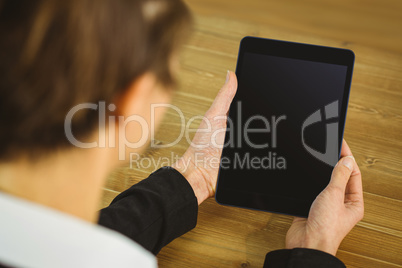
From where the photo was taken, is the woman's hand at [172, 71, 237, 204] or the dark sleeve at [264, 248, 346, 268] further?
the woman's hand at [172, 71, 237, 204]

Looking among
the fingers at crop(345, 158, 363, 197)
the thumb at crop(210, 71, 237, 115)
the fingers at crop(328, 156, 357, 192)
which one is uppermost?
the thumb at crop(210, 71, 237, 115)

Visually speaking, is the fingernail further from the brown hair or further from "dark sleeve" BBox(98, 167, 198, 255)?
the brown hair

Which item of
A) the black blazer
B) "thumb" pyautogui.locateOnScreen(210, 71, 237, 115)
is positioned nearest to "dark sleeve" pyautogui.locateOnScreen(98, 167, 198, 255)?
the black blazer

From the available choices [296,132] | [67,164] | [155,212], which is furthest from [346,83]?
[67,164]

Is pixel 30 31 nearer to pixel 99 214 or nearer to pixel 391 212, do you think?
pixel 99 214

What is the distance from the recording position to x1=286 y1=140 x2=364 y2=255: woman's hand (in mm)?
583

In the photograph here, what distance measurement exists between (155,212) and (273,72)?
0.30m

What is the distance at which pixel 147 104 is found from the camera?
0.41m

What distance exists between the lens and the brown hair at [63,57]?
0.92ft

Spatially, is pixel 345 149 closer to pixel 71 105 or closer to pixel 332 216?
pixel 332 216

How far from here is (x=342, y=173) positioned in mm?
613

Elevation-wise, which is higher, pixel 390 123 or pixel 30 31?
pixel 30 31

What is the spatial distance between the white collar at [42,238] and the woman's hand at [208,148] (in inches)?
13.2

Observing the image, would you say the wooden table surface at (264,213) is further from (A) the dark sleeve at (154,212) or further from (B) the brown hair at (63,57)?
(B) the brown hair at (63,57)
